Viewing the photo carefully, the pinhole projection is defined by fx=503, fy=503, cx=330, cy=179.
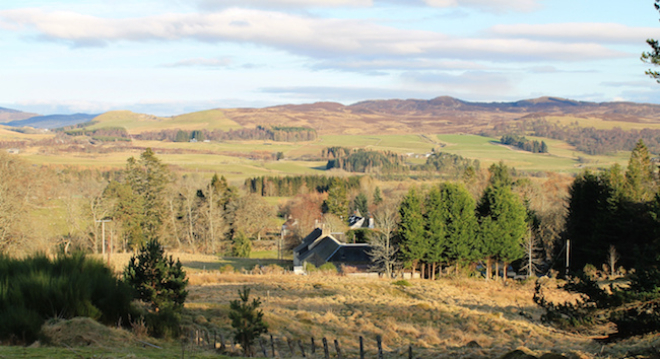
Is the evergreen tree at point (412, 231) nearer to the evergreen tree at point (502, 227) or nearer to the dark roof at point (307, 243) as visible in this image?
the evergreen tree at point (502, 227)

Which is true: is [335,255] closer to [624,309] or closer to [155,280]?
[155,280]

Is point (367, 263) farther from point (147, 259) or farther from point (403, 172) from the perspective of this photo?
point (403, 172)

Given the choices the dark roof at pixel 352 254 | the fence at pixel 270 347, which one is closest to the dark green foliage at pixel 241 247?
the dark roof at pixel 352 254

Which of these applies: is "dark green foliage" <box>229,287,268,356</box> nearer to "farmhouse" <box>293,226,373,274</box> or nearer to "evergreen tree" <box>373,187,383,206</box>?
"farmhouse" <box>293,226,373,274</box>

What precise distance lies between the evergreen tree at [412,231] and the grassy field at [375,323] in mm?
4768

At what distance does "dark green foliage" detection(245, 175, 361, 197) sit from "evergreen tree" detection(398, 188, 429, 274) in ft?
211

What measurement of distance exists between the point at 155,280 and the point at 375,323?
10081 millimetres

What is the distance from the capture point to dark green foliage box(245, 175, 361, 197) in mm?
109875

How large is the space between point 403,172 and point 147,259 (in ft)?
432

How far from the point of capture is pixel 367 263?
1864 inches

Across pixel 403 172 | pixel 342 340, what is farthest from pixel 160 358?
pixel 403 172

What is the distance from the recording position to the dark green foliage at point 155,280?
15.7 meters

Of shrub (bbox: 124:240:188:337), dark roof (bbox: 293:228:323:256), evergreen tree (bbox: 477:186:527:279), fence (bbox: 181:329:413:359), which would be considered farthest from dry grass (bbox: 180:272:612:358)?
dark roof (bbox: 293:228:323:256)

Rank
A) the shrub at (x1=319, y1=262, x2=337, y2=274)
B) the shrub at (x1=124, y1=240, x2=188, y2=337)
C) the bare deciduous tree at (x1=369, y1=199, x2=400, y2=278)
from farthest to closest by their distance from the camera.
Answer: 1. the shrub at (x1=319, y1=262, x2=337, y2=274)
2. the bare deciduous tree at (x1=369, y1=199, x2=400, y2=278)
3. the shrub at (x1=124, y1=240, x2=188, y2=337)
